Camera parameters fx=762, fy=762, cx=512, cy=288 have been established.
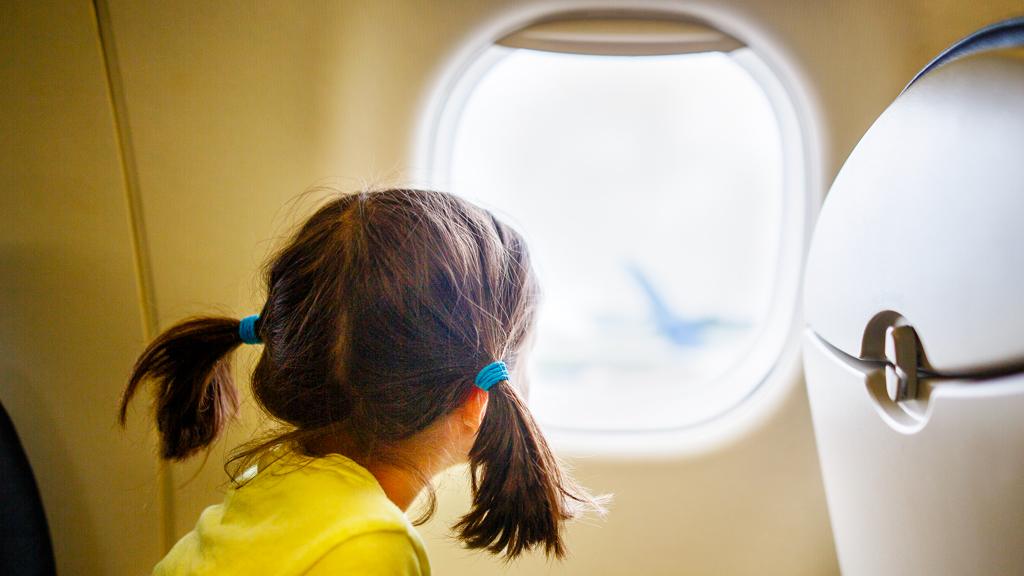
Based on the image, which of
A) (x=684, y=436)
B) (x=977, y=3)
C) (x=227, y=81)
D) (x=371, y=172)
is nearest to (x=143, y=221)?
(x=227, y=81)

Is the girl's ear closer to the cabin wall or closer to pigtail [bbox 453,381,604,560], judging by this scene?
pigtail [bbox 453,381,604,560]

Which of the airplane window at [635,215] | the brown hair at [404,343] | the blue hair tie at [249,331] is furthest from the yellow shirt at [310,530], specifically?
the airplane window at [635,215]

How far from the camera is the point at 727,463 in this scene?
1.37m

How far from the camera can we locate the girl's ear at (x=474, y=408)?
93 centimetres

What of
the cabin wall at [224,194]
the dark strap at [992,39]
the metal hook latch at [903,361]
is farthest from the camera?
the cabin wall at [224,194]

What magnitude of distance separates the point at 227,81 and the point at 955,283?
45.1 inches

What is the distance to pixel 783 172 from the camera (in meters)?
1.35

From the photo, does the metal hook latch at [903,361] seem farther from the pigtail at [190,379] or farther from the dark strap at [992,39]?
the pigtail at [190,379]

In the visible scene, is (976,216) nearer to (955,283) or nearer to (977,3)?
(955,283)

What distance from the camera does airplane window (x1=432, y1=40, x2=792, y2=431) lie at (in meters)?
1.40

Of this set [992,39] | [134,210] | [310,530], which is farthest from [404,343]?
[134,210]

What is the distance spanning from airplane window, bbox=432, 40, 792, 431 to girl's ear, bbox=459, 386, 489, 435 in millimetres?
499

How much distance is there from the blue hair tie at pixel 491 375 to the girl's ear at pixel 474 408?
44 millimetres

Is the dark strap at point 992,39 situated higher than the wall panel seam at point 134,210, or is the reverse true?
the dark strap at point 992,39
